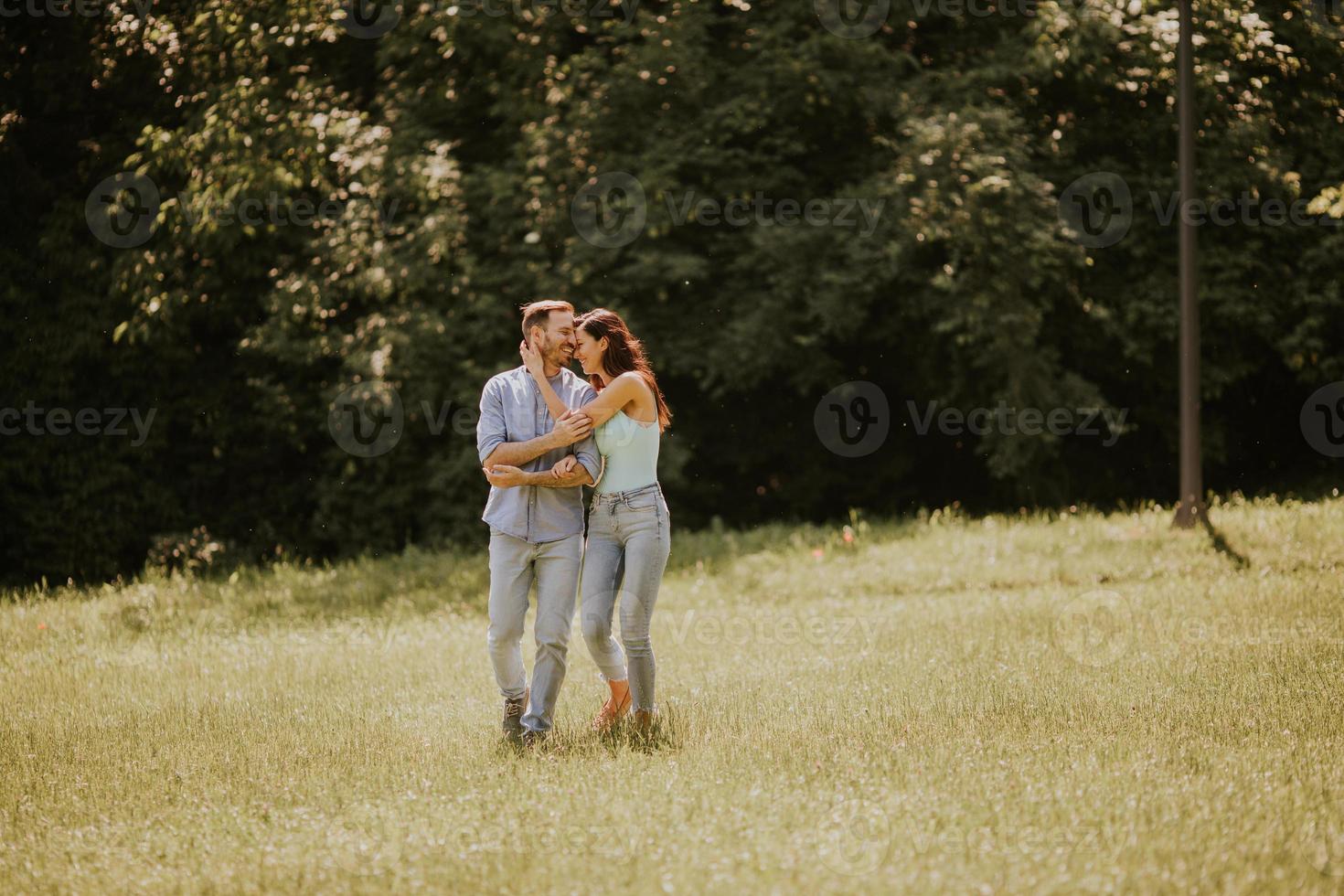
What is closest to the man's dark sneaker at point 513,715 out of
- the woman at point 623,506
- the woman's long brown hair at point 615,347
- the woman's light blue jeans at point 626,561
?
the woman at point 623,506

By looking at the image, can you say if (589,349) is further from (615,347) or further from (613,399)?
(613,399)

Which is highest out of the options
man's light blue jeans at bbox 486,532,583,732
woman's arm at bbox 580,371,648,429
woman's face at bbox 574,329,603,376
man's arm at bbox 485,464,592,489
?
woman's face at bbox 574,329,603,376

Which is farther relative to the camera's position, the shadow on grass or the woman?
the shadow on grass

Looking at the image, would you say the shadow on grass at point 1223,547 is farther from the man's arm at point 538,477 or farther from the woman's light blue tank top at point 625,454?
the man's arm at point 538,477

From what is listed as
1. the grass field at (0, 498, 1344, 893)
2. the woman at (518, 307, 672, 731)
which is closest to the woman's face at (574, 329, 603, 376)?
the woman at (518, 307, 672, 731)

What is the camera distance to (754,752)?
221 inches

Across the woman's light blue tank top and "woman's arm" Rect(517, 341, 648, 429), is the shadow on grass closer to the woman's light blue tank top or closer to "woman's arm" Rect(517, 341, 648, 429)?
the woman's light blue tank top

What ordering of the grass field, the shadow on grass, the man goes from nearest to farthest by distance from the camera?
the grass field < the man < the shadow on grass

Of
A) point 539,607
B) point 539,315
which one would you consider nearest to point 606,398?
point 539,315

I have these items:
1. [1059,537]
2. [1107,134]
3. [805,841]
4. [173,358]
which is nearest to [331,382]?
[173,358]

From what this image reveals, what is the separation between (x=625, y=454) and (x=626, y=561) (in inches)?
20.3

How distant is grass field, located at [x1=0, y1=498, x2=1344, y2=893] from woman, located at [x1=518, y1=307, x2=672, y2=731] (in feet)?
1.68

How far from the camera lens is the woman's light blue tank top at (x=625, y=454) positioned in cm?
591

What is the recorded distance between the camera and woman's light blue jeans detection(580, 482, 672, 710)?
19.2 feet
